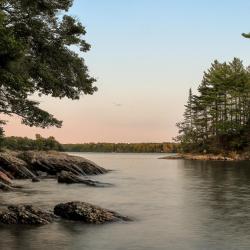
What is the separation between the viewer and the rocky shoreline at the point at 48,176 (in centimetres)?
1706

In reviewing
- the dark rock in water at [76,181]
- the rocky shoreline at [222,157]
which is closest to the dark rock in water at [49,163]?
the dark rock in water at [76,181]

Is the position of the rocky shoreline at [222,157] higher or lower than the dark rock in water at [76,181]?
higher

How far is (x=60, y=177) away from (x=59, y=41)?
15875 mm

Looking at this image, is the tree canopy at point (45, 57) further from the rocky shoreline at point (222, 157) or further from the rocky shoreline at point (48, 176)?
the rocky shoreline at point (222, 157)

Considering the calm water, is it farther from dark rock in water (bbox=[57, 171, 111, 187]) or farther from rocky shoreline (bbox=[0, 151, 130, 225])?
dark rock in water (bbox=[57, 171, 111, 187])

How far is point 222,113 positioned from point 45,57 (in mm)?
87094

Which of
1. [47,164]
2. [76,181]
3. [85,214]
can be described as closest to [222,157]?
[47,164]

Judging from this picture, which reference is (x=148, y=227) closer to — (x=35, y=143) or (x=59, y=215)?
(x=59, y=215)

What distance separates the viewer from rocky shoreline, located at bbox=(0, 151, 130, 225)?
17062 mm

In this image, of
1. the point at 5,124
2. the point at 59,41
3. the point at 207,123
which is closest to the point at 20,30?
the point at 59,41

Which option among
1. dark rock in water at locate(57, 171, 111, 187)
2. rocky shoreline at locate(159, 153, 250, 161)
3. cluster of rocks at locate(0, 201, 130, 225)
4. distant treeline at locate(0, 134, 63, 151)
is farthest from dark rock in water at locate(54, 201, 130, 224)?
distant treeline at locate(0, 134, 63, 151)

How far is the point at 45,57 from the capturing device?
2486 centimetres

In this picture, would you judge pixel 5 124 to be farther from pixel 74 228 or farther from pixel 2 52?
pixel 74 228

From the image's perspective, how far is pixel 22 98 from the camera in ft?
82.4
